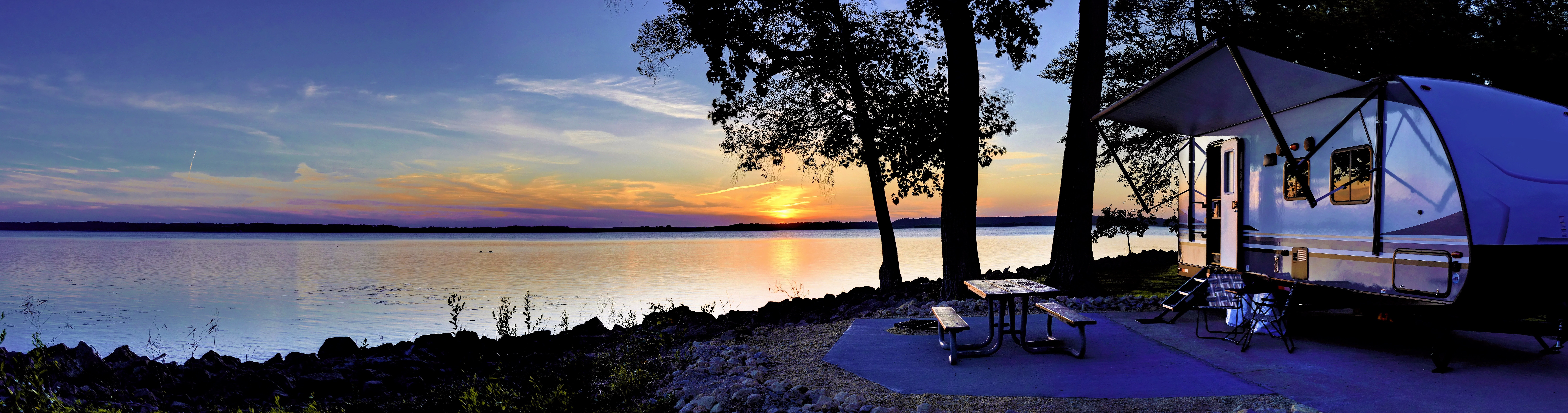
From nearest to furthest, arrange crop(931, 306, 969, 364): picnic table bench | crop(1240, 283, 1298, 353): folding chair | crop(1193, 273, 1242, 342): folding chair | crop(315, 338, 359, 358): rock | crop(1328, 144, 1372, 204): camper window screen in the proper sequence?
1. crop(931, 306, 969, 364): picnic table bench
2. crop(1328, 144, 1372, 204): camper window screen
3. crop(1240, 283, 1298, 353): folding chair
4. crop(1193, 273, 1242, 342): folding chair
5. crop(315, 338, 359, 358): rock

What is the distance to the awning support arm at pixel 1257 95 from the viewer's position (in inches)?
250

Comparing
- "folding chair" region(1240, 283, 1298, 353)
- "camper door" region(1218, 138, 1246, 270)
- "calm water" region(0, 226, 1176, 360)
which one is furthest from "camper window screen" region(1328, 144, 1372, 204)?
"calm water" region(0, 226, 1176, 360)

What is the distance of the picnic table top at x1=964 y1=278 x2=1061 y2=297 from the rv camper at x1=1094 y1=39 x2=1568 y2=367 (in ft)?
7.88

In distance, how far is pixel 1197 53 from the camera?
6793mm

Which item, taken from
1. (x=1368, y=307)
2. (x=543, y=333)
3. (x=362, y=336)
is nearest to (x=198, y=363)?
(x=543, y=333)

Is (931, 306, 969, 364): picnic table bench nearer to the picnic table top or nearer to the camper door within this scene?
the picnic table top

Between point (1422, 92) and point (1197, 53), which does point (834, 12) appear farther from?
point (1422, 92)

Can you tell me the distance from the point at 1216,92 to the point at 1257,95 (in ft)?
3.43

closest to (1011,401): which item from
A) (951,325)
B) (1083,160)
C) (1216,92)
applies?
(951,325)

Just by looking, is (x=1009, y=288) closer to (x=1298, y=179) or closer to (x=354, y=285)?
(x=1298, y=179)

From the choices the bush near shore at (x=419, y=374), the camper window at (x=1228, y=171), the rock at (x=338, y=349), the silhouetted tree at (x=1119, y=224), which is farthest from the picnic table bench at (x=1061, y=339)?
the silhouetted tree at (x=1119, y=224)

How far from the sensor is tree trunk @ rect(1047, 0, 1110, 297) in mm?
11203

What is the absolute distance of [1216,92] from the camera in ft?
24.4

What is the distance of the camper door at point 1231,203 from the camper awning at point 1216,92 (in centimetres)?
33
